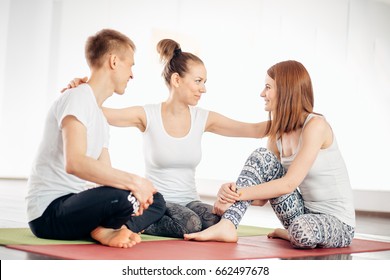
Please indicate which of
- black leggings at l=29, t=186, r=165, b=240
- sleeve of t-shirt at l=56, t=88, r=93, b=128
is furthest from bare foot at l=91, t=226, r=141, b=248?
sleeve of t-shirt at l=56, t=88, r=93, b=128

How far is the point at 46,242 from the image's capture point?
2197mm

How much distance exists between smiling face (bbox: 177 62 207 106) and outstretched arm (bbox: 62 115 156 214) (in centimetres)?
90

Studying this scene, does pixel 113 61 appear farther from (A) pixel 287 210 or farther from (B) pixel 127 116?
(A) pixel 287 210

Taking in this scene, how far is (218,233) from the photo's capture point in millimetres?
2494

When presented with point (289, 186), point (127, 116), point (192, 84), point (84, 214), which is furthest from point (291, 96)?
point (84, 214)

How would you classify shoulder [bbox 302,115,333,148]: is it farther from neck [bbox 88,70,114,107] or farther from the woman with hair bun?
neck [bbox 88,70,114,107]

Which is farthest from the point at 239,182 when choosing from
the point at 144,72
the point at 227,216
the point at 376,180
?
the point at 144,72

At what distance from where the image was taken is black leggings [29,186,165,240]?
2.08m

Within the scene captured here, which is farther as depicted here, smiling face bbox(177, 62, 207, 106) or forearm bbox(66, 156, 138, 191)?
smiling face bbox(177, 62, 207, 106)

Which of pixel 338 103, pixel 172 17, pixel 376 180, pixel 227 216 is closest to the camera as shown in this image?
pixel 227 216

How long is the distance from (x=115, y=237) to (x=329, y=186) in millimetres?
942

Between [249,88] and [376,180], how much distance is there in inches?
68.0
